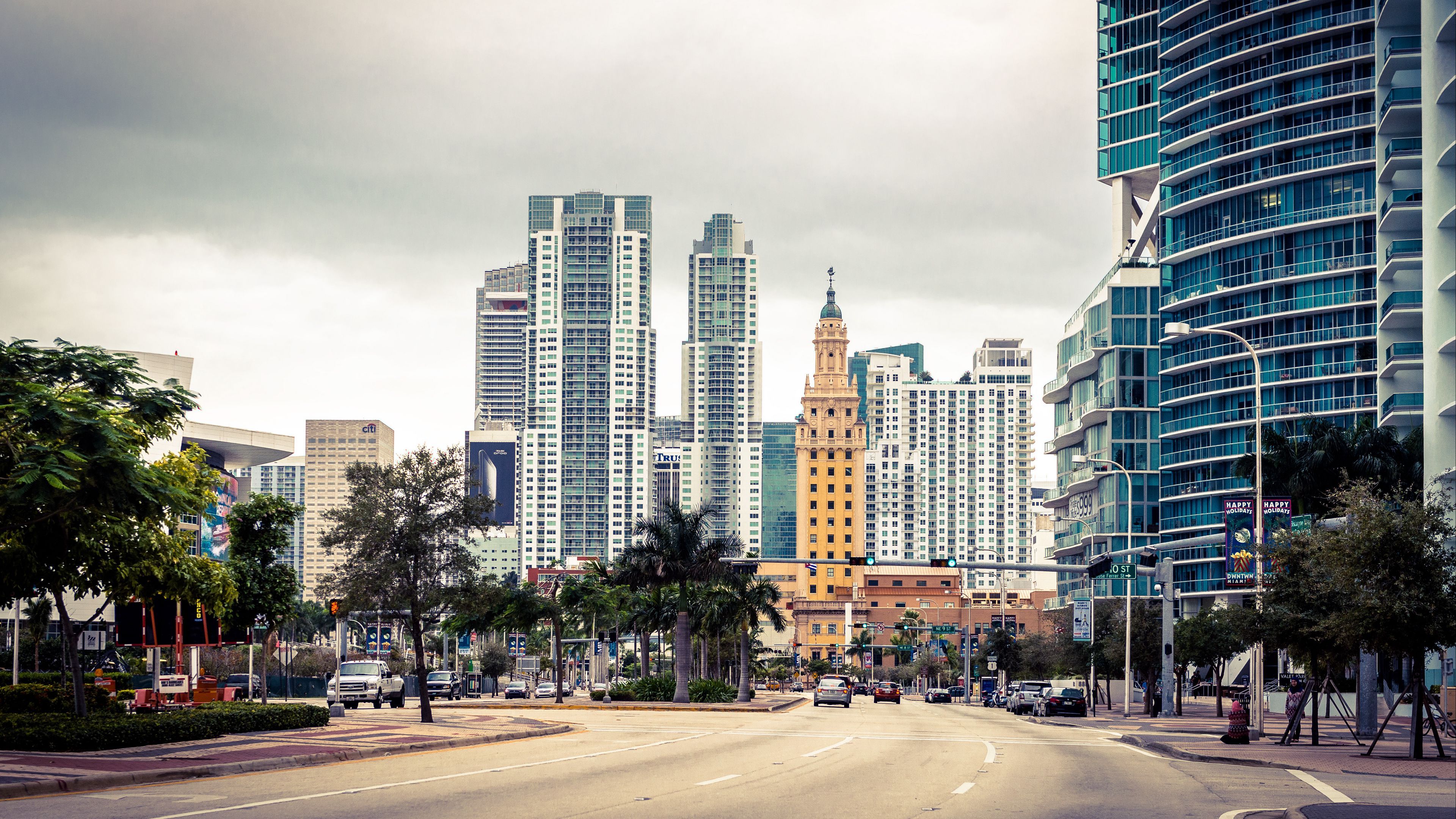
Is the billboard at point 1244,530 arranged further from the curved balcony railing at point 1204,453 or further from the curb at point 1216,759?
the curved balcony railing at point 1204,453

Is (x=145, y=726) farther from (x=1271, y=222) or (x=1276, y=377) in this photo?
(x=1271, y=222)

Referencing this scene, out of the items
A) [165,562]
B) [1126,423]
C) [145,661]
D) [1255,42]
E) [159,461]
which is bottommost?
[145,661]

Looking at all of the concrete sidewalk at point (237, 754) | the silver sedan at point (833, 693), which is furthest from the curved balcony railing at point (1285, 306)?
the concrete sidewalk at point (237, 754)

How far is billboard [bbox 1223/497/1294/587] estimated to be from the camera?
131 feet

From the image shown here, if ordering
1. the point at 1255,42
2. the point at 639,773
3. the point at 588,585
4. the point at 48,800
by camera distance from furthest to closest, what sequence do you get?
the point at 1255,42 < the point at 588,585 < the point at 639,773 < the point at 48,800

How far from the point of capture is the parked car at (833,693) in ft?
271

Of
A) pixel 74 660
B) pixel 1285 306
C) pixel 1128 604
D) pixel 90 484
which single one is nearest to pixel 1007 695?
pixel 1128 604

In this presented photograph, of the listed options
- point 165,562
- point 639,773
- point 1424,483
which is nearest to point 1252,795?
point 639,773

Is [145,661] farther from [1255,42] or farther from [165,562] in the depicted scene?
[1255,42]

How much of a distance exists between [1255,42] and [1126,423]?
3330cm

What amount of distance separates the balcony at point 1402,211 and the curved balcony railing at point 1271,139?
31155 mm

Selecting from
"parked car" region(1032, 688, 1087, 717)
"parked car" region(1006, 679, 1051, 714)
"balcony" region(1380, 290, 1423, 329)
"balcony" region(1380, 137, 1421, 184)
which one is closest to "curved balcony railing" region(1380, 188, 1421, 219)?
"balcony" region(1380, 137, 1421, 184)

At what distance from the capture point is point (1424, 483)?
2415 inches

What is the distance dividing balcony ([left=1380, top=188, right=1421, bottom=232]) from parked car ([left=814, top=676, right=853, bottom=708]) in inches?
1517
